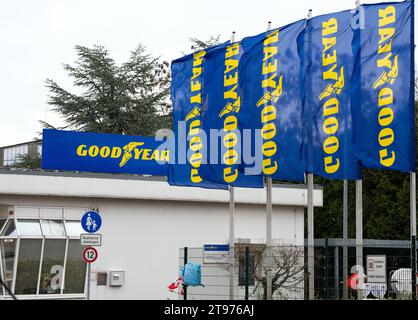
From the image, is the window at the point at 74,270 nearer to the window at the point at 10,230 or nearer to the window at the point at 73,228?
the window at the point at 73,228

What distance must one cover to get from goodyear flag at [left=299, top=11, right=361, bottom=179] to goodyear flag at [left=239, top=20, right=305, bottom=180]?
11.0 inches

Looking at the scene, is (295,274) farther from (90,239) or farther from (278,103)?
(90,239)

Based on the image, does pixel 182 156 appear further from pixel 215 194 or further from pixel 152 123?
pixel 152 123

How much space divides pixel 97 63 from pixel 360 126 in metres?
42.9

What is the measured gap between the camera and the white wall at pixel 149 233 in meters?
34.1

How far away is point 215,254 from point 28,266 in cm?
863

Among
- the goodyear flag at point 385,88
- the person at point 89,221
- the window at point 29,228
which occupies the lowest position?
the person at point 89,221

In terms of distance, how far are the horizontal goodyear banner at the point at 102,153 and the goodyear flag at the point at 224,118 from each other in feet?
24.9

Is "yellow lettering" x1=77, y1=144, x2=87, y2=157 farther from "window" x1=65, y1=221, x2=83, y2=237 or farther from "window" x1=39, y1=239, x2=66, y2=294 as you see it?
"window" x1=39, y1=239, x2=66, y2=294

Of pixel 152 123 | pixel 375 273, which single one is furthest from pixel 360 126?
pixel 152 123

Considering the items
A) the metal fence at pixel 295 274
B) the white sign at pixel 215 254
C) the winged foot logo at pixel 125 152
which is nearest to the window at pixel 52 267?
the winged foot logo at pixel 125 152

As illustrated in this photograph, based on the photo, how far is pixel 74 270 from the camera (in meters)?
34.2

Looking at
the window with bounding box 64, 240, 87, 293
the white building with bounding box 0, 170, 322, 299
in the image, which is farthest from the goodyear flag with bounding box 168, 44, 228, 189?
the window with bounding box 64, 240, 87, 293

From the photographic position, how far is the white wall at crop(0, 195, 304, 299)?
34062mm
